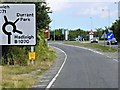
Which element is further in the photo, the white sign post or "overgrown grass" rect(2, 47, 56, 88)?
"overgrown grass" rect(2, 47, 56, 88)

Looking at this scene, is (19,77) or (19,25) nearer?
(19,25)

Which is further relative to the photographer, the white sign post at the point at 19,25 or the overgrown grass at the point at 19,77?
the overgrown grass at the point at 19,77

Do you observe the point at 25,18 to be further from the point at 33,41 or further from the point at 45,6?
the point at 45,6

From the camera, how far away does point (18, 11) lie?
19203mm

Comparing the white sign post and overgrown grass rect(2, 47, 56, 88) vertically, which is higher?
the white sign post

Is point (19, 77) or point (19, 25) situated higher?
point (19, 25)

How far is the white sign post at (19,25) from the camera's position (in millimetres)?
18236

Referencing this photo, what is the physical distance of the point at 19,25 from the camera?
61.4ft

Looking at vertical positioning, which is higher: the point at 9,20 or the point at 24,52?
the point at 9,20

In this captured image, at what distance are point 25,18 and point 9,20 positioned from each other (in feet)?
3.08

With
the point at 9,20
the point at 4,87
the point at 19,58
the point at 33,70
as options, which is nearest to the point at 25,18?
the point at 9,20

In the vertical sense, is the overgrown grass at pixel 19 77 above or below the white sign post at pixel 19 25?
below

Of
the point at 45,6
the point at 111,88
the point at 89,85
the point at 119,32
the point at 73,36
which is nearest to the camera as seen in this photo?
the point at 111,88

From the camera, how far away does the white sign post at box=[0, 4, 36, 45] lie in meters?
18.2
